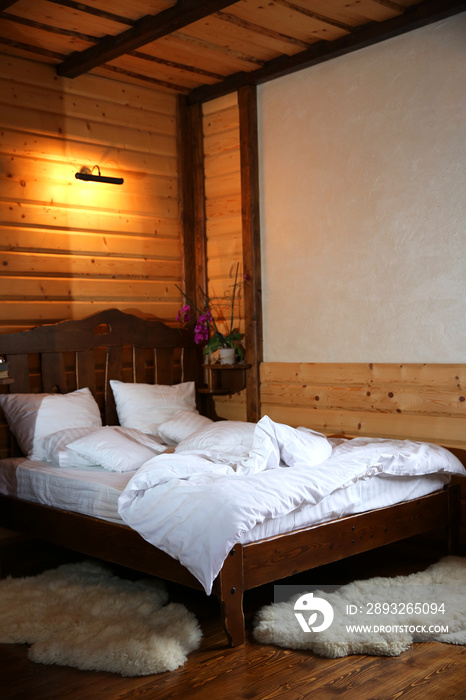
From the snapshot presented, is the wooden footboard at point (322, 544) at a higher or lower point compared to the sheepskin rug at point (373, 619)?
higher

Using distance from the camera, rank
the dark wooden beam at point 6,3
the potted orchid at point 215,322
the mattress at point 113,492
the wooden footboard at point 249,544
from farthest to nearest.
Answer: the potted orchid at point 215,322 → the dark wooden beam at point 6,3 → the mattress at point 113,492 → the wooden footboard at point 249,544

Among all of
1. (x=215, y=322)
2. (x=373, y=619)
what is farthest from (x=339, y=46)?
(x=373, y=619)

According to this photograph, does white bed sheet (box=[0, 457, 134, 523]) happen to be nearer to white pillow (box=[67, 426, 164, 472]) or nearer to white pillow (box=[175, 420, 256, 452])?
white pillow (box=[67, 426, 164, 472])

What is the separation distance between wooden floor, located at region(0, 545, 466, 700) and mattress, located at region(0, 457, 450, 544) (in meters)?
0.44

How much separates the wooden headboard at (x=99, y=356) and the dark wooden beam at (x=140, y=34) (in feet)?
4.82

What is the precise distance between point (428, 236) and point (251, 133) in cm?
147

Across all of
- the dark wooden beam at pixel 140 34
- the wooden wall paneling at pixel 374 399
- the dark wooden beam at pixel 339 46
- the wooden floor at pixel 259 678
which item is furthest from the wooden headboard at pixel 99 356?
the wooden floor at pixel 259 678

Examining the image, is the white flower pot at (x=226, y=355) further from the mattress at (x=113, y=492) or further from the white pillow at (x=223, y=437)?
the mattress at (x=113, y=492)

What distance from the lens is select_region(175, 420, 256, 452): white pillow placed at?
357 cm

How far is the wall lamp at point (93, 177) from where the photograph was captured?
4.56 m

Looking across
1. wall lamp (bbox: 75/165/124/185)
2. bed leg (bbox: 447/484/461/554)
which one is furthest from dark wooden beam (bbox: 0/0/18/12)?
bed leg (bbox: 447/484/461/554)

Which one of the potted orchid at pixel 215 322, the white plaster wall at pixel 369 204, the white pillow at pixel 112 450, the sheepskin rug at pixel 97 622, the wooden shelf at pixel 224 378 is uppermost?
the white plaster wall at pixel 369 204

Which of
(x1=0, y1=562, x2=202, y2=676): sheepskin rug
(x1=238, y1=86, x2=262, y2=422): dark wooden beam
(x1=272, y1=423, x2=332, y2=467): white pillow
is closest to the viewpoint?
(x1=0, y1=562, x2=202, y2=676): sheepskin rug

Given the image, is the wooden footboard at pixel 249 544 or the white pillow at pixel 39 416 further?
the white pillow at pixel 39 416
